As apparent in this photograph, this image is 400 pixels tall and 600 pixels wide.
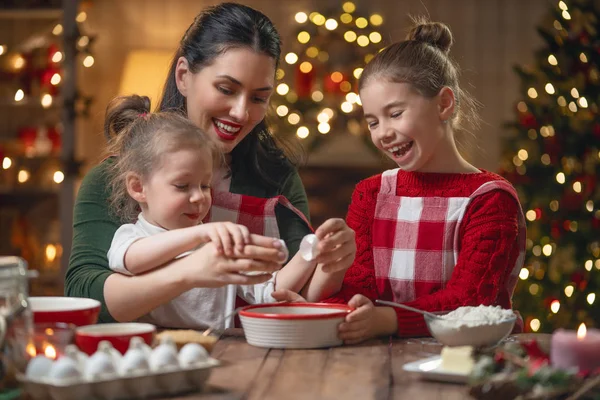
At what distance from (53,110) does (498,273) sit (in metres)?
3.90

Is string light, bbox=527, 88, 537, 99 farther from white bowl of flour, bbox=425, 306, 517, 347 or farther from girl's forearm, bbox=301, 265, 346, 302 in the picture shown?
white bowl of flour, bbox=425, 306, 517, 347

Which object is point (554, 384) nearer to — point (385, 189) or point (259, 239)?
point (259, 239)

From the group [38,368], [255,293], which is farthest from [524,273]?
[38,368]

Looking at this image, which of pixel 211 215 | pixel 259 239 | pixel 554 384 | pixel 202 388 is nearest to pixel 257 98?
pixel 211 215

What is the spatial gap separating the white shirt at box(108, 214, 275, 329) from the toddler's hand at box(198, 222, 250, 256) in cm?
26

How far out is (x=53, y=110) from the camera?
16.8 ft

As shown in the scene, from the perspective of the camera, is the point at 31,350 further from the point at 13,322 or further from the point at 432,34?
the point at 432,34

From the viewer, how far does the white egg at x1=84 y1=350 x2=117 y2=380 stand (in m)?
1.12

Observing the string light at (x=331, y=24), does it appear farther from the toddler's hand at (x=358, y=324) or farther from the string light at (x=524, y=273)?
the toddler's hand at (x=358, y=324)

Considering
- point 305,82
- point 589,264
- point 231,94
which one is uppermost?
point 231,94

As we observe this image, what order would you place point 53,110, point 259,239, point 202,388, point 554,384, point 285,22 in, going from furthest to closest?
point 285,22, point 53,110, point 259,239, point 202,388, point 554,384

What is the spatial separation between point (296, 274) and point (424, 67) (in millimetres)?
561

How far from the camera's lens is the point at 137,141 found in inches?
72.4

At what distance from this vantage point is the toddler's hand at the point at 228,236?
4.89 feet
